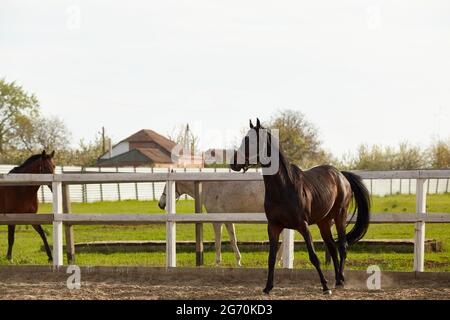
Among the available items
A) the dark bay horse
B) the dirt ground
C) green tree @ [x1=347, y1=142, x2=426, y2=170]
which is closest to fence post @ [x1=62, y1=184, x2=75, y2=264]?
the dirt ground

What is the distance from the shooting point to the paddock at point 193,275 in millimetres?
7727

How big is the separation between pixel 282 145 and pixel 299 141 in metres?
9.34

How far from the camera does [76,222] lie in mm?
9828

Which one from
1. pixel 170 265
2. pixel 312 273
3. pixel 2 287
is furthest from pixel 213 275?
pixel 2 287

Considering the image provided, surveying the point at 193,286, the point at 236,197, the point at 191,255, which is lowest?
the point at 191,255

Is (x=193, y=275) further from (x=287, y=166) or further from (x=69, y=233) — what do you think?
(x=69, y=233)

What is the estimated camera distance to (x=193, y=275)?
9.09 meters

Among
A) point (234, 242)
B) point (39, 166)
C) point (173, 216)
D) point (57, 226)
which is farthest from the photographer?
point (39, 166)

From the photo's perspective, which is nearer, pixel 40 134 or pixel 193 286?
pixel 193 286

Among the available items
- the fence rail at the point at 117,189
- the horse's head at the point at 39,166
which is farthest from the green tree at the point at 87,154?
the horse's head at the point at 39,166

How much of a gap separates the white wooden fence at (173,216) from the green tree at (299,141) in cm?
4096

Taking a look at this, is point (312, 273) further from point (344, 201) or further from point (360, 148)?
point (360, 148)

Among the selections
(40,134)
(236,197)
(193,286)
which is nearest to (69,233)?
(193,286)

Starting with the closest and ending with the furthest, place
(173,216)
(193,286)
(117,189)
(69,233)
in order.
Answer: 1. (193,286)
2. (173,216)
3. (69,233)
4. (117,189)
